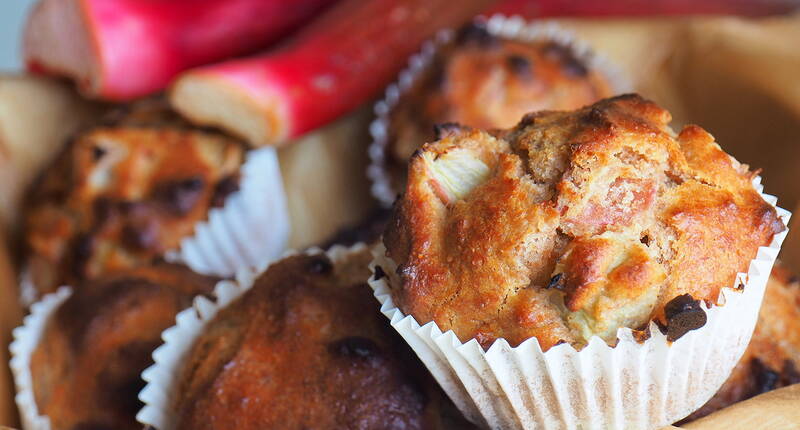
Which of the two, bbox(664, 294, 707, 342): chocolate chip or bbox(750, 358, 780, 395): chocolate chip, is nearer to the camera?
bbox(664, 294, 707, 342): chocolate chip

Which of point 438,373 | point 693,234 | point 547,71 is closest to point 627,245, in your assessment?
point 693,234

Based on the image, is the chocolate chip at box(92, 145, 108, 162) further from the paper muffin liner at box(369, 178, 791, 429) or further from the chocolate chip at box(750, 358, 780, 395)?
the chocolate chip at box(750, 358, 780, 395)

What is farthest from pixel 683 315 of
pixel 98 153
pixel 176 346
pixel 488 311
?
pixel 98 153

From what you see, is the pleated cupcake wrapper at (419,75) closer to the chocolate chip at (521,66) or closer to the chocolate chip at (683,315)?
the chocolate chip at (521,66)

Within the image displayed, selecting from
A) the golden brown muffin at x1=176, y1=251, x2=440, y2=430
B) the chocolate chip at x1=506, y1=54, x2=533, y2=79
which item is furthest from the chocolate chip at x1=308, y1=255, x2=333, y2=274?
the chocolate chip at x1=506, y1=54, x2=533, y2=79

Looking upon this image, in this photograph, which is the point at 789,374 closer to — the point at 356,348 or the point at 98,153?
the point at 356,348
